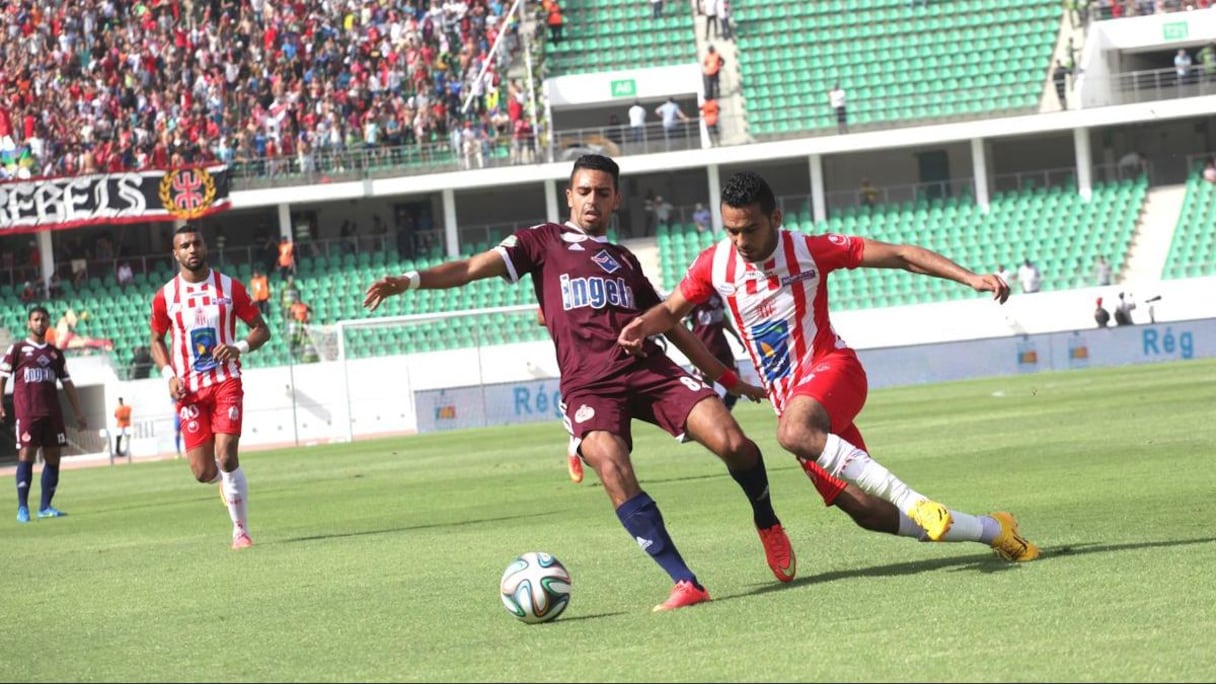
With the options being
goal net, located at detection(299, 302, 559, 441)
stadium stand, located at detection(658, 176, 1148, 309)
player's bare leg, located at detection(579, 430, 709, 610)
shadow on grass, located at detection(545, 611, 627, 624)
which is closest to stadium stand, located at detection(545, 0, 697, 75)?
stadium stand, located at detection(658, 176, 1148, 309)

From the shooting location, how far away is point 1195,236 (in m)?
43.8

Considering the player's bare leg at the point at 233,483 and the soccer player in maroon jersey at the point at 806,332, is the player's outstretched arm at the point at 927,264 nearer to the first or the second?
the soccer player in maroon jersey at the point at 806,332

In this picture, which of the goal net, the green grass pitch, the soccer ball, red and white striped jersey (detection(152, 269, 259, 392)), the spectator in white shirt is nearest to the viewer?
the green grass pitch

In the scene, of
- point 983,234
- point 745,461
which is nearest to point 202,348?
point 745,461

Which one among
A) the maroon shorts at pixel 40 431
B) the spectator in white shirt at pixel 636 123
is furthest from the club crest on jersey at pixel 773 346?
the spectator in white shirt at pixel 636 123

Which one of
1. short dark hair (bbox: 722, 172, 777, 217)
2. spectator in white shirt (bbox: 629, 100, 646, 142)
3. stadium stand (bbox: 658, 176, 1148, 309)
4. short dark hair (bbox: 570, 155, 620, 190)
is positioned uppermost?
spectator in white shirt (bbox: 629, 100, 646, 142)

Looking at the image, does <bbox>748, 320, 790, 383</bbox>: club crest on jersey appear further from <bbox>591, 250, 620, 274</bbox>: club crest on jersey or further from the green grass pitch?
the green grass pitch

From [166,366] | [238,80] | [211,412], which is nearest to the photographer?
[166,366]

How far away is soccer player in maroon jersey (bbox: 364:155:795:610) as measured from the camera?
8.02 meters

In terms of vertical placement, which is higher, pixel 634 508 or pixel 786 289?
pixel 786 289

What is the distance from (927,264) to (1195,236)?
3832cm

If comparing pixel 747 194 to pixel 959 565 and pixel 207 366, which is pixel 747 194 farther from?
pixel 207 366

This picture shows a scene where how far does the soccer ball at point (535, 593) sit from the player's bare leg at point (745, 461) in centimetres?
98

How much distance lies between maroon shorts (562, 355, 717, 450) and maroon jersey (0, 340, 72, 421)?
12198 mm
